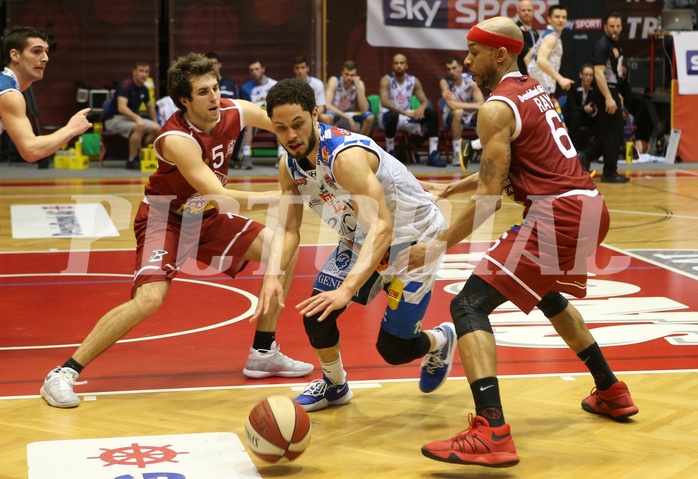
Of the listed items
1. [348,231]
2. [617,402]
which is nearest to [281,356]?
[348,231]

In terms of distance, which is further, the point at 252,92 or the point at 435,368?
the point at 252,92

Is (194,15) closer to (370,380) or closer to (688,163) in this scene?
(688,163)

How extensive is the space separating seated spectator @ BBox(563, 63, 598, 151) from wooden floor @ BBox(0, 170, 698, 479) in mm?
10512

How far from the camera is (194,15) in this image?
17.6 m

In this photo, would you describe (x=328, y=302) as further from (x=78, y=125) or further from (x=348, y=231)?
(x=78, y=125)

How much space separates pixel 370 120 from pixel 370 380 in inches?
430

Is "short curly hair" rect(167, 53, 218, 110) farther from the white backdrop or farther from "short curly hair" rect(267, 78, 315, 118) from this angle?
the white backdrop

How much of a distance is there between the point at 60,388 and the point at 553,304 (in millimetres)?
2549

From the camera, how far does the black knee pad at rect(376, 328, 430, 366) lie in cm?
547

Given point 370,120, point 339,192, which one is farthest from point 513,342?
point 370,120

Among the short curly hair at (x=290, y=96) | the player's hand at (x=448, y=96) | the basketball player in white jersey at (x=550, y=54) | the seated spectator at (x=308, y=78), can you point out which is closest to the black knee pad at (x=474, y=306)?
the short curly hair at (x=290, y=96)

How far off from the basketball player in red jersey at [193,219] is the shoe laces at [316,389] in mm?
539

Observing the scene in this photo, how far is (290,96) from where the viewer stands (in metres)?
4.92

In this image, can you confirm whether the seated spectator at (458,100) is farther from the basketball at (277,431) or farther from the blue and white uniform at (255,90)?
the basketball at (277,431)
